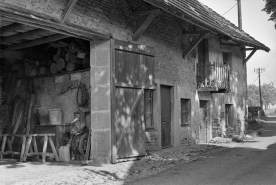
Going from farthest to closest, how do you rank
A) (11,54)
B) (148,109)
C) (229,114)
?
1. (229,114)
2. (148,109)
3. (11,54)

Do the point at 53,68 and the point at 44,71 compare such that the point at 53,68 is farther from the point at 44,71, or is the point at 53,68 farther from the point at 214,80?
the point at 214,80

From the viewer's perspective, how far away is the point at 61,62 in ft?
34.7

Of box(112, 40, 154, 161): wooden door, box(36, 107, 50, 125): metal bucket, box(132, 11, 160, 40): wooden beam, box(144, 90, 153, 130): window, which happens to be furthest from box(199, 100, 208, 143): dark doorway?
box(36, 107, 50, 125): metal bucket

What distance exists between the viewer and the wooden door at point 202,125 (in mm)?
15297

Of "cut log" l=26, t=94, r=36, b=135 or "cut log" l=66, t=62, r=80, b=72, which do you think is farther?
"cut log" l=26, t=94, r=36, b=135

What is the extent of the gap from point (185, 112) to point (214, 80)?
7.45 ft

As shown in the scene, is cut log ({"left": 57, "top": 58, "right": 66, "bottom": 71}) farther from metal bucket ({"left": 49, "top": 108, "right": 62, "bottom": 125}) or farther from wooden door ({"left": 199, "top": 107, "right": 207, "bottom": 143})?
wooden door ({"left": 199, "top": 107, "right": 207, "bottom": 143})

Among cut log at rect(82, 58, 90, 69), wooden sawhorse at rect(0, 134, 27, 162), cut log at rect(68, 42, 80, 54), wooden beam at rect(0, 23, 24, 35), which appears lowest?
wooden sawhorse at rect(0, 134, 27, 162)

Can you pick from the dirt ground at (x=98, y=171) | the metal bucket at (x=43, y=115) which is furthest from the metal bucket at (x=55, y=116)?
the dirt ground at (x=98, y=171)

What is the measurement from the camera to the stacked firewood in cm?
1023

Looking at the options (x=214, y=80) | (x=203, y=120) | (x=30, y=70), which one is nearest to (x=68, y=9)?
(x=30, y=70)

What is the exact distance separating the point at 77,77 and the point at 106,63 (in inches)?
70.7

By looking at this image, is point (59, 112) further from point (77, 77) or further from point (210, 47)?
point (210, 47)

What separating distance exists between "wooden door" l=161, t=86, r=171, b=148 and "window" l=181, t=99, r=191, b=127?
1.32m
